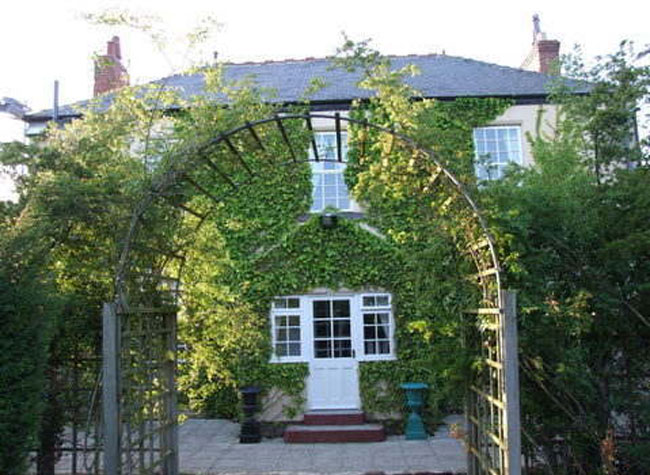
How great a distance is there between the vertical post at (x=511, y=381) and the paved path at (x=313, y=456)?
10.3 ft

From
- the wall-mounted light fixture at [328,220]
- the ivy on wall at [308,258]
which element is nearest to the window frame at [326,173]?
the ivy on wall at [308,258]

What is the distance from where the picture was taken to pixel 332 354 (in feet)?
36.2

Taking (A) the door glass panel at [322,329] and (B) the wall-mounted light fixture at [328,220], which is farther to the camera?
(A) the door glass panel at [322,329]

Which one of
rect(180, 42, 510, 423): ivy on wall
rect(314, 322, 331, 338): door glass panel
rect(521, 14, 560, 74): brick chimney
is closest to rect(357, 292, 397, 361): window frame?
rect(180, 42, 510, 423): ivy on wall

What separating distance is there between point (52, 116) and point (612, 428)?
431 inches

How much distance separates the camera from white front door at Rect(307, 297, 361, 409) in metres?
10.8

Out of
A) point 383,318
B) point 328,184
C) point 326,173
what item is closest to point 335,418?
point 383,318

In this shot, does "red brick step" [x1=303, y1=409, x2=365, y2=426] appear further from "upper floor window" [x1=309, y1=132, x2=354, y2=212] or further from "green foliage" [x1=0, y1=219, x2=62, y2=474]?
"green foliage" [x1=0, y1=219, x2=62, y2=474]

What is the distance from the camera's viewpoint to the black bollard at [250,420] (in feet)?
32.3

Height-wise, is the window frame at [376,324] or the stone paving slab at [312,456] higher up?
the window frame at [376,324]

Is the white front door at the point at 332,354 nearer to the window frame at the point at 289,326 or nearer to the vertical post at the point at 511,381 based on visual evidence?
the window frame at the point at 289,326

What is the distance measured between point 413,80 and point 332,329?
544cm

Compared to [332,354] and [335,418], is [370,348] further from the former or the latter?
[335,418]

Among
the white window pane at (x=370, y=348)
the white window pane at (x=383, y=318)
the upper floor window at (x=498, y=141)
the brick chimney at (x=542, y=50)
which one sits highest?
the brick chimney at (x=542, y=50)
